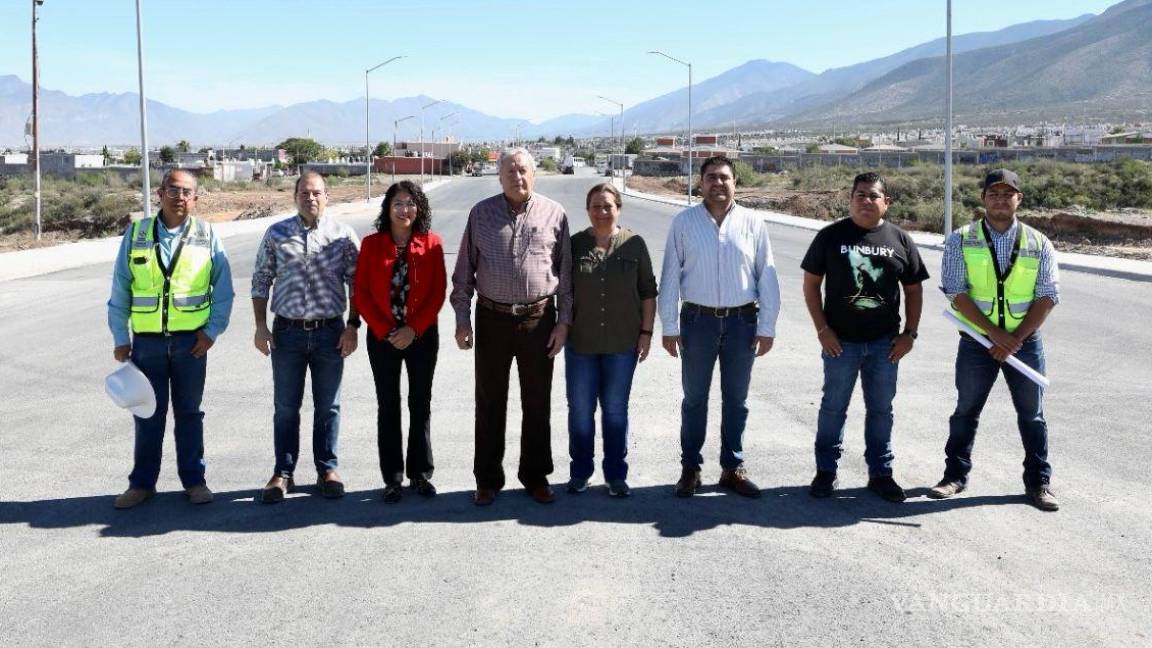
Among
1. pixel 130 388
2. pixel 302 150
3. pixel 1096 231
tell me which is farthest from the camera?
pixel 302 150

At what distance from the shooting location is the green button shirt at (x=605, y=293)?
17.6 feet

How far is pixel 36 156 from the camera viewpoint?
98.3ft

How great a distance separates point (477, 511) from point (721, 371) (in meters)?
1.51

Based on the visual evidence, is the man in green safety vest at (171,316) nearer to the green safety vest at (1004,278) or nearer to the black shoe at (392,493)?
the black shoe at (392,493)

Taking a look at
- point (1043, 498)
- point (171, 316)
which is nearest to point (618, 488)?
point (1043, 498)

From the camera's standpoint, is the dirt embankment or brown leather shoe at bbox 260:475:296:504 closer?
brown leather shoe at bbox 260:475:296:504

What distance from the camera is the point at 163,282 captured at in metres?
5.30

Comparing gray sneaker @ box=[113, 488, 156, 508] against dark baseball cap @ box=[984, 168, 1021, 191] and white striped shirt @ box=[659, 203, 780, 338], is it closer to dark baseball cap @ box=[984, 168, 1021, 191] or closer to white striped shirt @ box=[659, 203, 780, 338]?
white striped shirt @ box=[659, 203, 780, 338]

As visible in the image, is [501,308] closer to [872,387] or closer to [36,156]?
[872,387]

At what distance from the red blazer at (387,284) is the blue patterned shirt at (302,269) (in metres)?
0.15

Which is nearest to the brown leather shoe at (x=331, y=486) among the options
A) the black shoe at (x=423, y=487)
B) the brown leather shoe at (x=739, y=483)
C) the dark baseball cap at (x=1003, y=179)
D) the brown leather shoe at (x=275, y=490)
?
the brown leather shoe at (x=275, y=490)

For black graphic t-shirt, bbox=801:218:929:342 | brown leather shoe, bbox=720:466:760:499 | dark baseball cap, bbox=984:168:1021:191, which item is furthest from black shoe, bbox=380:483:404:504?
dark baseball cap, bbox=984:168:1021:191

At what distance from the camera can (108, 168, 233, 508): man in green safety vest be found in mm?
5289

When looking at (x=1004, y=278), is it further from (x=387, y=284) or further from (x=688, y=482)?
(x=387, y=284)
